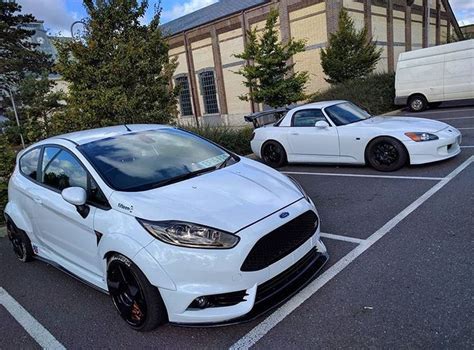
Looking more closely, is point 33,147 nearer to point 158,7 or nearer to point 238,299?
point 238,299

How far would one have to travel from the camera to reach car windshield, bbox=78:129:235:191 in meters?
3.30

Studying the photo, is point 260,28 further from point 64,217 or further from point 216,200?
point 216,200

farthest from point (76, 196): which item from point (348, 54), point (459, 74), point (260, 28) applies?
point (260, 28)

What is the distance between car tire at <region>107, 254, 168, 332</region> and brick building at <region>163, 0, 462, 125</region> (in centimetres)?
1808

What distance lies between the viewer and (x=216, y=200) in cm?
296

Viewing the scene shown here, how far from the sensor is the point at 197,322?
8.78 feet

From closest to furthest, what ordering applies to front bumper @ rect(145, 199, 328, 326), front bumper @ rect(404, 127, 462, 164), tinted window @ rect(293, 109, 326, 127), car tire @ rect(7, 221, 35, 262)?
front bumper @ rect(145, 199, 328, 326), car tire @ rect(7, 221, 35, 262), front bumper @ rect(404, 127, 462, 164), tinted window @ rect(293, 109, 326, 127)

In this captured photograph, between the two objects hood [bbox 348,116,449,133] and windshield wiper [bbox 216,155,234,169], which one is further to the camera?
hood [bbox 348,116,449,133]

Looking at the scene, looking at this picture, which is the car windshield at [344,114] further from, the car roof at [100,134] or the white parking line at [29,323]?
the white parking line at [29,323]

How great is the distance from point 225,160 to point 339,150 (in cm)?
394

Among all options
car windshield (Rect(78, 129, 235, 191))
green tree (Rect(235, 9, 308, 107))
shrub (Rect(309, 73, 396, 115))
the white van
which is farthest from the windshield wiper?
the white van

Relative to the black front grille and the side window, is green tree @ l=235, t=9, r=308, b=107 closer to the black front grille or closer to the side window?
the side window

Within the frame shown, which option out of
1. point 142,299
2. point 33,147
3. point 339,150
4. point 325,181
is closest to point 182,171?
point 142,299

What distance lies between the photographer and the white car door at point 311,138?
734 cm
